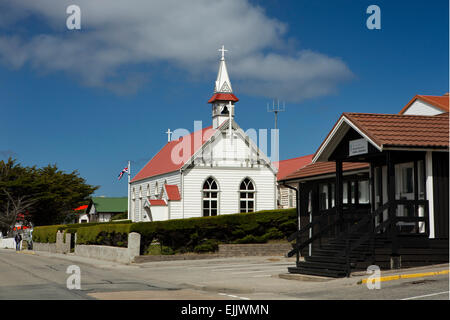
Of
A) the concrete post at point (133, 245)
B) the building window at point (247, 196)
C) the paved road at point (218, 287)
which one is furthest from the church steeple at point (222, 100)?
the paved road at point (218, 287)

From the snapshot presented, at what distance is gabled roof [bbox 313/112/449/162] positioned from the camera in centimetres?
1795

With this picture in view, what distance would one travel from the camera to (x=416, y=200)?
60.2 ft

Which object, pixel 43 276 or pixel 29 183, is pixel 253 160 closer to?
pixel 43 276

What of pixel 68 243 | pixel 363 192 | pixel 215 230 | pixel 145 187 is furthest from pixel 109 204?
pixel 363 192

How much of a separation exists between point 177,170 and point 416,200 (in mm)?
27033

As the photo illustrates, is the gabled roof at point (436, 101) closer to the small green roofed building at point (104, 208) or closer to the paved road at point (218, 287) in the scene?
the paved road at point (218, 287)

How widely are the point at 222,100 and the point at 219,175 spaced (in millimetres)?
5835

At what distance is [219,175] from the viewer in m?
44.6

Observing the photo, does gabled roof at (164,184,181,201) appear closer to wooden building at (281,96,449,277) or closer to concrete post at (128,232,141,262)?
concrete post at (128,232,141,262)

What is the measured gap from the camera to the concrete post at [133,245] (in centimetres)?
2902

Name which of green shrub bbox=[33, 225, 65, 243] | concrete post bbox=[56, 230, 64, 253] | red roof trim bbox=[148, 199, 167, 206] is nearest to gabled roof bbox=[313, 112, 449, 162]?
red roof trim bbox=[148, 199, 167, 206]

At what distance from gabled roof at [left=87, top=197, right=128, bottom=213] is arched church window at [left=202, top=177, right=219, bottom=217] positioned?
167ft

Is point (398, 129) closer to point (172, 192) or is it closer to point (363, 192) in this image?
point (363, 192)
